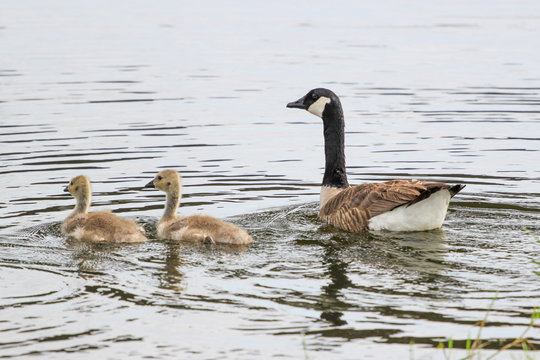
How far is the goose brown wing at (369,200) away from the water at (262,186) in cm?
28

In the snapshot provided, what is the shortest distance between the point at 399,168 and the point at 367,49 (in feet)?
59.7

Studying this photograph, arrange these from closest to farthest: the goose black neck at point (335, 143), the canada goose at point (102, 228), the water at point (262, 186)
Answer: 1. the water at point (262, 186)
2. the canada goose at point (102, 228)
3. the goose black neck at point (335, 143)

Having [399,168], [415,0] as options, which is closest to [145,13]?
[415,0]

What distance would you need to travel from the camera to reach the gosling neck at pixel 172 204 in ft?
37.8

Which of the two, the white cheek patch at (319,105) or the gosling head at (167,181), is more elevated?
the white cheek patch at (319,105)

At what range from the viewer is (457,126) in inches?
778

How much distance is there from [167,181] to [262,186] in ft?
10.3

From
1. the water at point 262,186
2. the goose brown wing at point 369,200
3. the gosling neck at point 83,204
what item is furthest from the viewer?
the gosling neck at point 83,204

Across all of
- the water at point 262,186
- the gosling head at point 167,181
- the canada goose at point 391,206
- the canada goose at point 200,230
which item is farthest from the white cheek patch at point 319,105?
the canada goose at point 200,230

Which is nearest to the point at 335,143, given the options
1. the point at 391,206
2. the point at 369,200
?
the point at 369,200

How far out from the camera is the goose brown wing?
1130 cm

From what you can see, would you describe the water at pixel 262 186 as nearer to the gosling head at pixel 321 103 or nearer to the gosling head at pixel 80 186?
the gosling head at pixel 80 186

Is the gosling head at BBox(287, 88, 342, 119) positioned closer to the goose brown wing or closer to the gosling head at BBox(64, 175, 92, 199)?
the goose brown wing

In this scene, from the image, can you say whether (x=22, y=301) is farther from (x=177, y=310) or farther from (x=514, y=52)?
(x=514, y=52)
